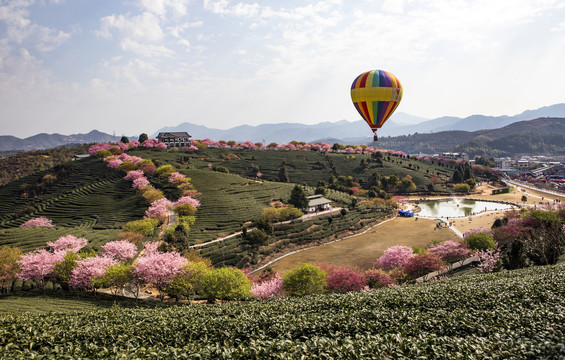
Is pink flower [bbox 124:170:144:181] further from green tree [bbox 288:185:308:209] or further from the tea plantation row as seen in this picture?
the tea plantation row

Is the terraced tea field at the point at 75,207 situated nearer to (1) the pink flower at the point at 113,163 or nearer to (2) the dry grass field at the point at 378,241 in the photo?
(1) the pink flower at the point at 113,163

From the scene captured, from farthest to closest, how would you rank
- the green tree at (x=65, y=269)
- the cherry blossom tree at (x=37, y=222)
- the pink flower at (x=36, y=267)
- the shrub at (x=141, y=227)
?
the cherry blossom tree at (x=37, y=222) → the shrub at (x=141, y=227) → the green tree at (x=65, y=269) → the pink flower at (x=36, y=267)

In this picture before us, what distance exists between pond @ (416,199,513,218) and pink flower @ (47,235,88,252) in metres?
68.6

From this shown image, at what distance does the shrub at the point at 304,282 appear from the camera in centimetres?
2892

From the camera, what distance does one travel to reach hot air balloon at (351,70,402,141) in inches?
1705

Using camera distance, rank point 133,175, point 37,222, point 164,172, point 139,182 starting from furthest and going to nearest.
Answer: point 164,172 → point 133,175 → point 139,182 → point 37,222

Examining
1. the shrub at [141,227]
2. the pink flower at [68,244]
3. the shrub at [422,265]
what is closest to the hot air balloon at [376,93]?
the shrub at [422,265]

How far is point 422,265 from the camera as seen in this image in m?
34.1

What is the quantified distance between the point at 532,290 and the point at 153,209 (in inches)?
2097

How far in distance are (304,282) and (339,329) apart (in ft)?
47.7

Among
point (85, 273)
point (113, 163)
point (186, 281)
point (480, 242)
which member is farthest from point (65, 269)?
point (113, 163)

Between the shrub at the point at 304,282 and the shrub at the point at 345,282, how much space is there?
1172mm

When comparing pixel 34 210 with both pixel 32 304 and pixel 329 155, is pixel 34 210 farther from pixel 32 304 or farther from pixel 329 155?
pixel 329 155

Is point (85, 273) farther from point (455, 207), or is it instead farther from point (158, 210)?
point (455, 207)
